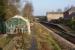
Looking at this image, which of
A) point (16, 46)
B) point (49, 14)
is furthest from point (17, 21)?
point (49, 14)

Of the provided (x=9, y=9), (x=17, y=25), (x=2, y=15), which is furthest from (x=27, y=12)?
(x=2, y=15)

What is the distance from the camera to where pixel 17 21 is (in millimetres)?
26891

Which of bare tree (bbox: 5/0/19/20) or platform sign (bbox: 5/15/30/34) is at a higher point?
bare tree (bbox: 5/0/19/20)

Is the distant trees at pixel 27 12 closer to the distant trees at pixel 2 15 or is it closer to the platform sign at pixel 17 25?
the distant trees at pixel 2 15

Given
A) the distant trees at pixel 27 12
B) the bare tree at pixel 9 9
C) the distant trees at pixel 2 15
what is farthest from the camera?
the distant trees at pixel 27 12

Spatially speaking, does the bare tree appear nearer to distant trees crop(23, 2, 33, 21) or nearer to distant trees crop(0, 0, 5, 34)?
distant trees crop(0, 0, 5, 34)

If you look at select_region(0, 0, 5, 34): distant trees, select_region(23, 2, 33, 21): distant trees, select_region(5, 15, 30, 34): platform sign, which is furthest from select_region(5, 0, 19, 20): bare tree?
select_region(23, 2, 33, 21): distant trees

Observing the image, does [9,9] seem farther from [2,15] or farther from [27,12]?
[27,12]

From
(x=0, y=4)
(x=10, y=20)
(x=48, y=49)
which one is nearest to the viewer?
(x=48, y=49)

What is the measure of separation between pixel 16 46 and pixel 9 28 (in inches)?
480

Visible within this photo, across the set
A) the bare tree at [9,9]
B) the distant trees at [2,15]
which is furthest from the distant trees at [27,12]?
the distant trees at [2,15]

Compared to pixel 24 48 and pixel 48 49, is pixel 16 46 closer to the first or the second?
pixel 24 48

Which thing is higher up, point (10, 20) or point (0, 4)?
point (0, 4)

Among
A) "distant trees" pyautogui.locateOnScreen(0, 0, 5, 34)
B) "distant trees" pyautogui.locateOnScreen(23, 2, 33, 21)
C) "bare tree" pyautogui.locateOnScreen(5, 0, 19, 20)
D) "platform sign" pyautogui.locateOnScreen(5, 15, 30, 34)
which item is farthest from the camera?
"distant trees" pyautogui.locateOnScreen(23, 2, 33, 21)
